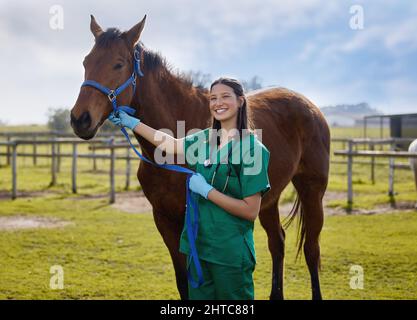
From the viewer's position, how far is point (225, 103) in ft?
6.91

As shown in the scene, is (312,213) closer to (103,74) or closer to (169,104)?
(169,104)

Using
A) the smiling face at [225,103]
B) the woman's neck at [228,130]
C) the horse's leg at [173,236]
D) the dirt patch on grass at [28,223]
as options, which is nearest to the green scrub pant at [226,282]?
the woman's neck at [228,130]

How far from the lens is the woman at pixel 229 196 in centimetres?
204

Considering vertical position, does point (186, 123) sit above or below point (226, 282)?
above

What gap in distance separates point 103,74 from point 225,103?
927mm

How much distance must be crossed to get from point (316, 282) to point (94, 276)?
7.72ft

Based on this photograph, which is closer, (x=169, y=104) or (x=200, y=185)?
(x=200, y=185)

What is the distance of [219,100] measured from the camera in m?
2.12

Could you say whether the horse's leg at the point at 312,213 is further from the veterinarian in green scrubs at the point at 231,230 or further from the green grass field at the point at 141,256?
the veterinarian in green scrubs at the point at 231,230

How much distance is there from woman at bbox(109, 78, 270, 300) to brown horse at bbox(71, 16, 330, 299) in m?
0.75

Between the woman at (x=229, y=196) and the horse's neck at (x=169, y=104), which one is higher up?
the horse's neck at (x=169, y=104)

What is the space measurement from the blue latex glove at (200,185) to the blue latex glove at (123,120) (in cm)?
60

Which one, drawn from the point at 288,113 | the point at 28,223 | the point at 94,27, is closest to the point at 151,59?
the point at 94,27
